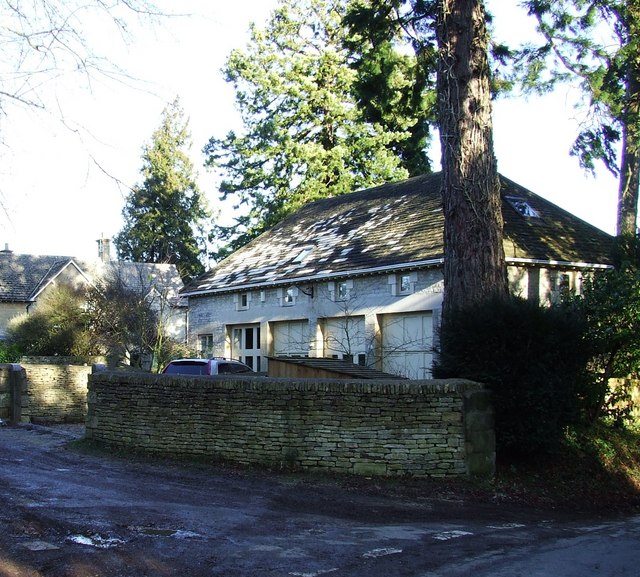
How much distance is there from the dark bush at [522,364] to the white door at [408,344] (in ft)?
29.5

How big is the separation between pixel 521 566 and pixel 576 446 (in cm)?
687

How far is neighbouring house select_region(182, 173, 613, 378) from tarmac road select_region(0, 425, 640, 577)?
9.12 m

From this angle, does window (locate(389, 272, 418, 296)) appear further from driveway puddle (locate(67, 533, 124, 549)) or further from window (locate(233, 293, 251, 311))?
driveway puddle (locate(67, 533, 124, 549))

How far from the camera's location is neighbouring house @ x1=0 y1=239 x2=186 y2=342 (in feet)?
150

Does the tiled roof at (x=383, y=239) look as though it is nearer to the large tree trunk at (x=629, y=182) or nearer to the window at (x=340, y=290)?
the window at (x=340, y=290)

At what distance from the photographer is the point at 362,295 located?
23969 millimetres

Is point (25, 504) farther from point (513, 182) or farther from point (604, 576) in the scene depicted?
point (513, 182)

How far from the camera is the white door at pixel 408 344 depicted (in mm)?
21969

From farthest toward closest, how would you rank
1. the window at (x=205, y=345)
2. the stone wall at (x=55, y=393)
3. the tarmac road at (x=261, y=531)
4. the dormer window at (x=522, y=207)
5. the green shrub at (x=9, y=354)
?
the window at (x=205, y=345)
the green shrub at (x=9, y=354)
the dormer window at (x=522, y=207)
the stone wall at (x=55, y=393)
the tarmac road at (x=261, y=531)

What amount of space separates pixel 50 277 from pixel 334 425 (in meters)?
39.2

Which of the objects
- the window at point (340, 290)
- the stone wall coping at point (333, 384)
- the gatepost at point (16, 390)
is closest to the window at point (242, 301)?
the window at point (340, 290)

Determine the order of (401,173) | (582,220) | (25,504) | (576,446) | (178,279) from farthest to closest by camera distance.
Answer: (178,279), (401,173), (582,220), (576,446), (25,504)

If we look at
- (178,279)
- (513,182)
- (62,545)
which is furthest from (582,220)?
(178,279)

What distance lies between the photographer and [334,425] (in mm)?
11898
